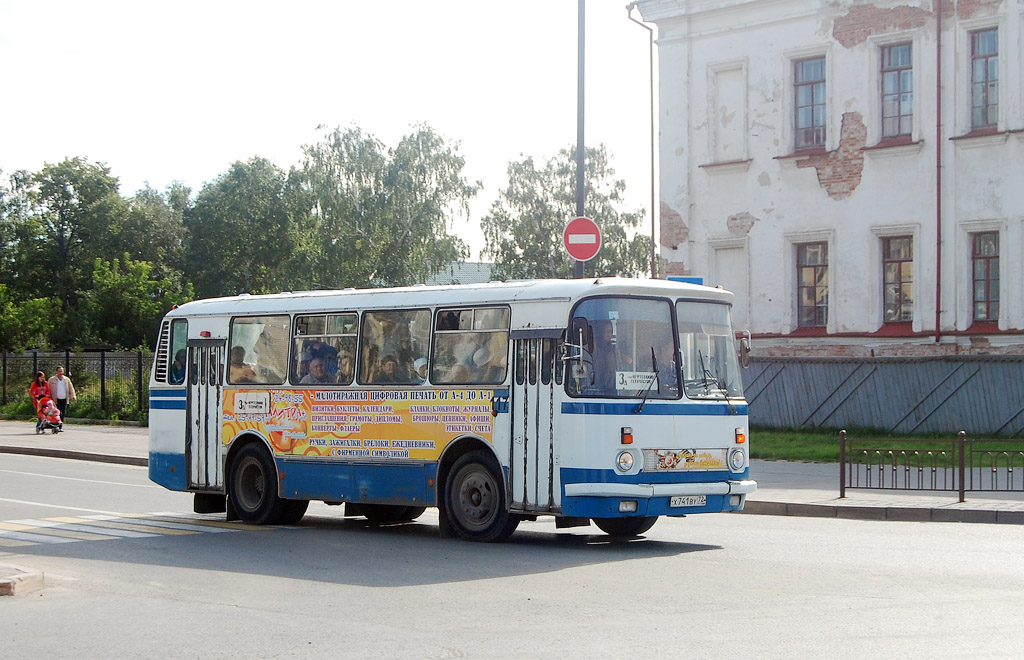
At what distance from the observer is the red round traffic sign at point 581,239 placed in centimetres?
2009

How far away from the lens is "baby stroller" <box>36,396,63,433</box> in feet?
122

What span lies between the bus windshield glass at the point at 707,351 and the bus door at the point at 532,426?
1.41 meters

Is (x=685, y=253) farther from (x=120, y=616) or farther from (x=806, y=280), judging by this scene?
(x=120, y=616)

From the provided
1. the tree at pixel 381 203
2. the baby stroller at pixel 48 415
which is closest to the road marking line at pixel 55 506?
the baby stroller at pixel 48 415

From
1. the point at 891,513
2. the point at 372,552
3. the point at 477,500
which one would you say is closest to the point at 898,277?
the point at 891,513

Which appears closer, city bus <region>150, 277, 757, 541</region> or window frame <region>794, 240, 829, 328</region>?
city bus <region>150, 277, 757, 541</region>

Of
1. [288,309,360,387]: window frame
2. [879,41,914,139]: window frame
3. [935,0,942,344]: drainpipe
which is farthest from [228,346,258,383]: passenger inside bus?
[879,41,914,139]: window frame

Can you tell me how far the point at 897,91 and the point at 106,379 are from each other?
989 inches

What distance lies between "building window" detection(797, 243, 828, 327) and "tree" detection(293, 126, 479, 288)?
136 feet

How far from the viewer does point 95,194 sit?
94312 millimetres

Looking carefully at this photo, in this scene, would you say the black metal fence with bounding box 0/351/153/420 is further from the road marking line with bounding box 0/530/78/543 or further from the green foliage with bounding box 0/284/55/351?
the road marking line with bounding box 0/530/78/543

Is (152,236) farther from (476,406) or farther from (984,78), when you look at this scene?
(476,406)

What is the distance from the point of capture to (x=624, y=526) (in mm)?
15062

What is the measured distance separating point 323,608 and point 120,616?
1451 millimetres
